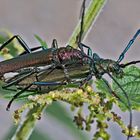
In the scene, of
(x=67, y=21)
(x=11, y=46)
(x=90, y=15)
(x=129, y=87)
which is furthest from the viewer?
(x=67, y=21)

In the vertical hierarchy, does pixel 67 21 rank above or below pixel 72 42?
above

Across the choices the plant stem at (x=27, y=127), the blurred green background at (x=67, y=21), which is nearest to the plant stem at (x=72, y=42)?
the plant stem at (x=27, y=127)

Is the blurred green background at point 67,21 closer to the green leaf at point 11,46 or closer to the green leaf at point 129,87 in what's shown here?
the green leaf at point 11,46

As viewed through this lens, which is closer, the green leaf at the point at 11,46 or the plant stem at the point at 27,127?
the plant stem at the point at 27,127

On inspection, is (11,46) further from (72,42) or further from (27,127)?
(27,127)

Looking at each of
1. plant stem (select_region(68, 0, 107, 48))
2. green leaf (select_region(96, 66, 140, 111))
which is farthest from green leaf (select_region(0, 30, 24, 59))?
green leaf (select_region(96, 66, 140, 111))

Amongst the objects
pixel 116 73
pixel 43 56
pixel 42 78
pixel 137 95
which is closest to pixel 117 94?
pixel 137 95

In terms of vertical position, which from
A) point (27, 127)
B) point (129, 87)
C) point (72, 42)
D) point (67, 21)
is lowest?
point (27, 127)

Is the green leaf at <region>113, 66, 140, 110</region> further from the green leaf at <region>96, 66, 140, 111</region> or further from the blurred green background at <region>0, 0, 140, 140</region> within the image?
the blurred green background at <region>0, 0, 140, 140</region>

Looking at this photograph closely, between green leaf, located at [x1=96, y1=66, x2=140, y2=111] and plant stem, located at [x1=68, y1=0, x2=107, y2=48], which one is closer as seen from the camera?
green leaf, located at [x1=96, y1=66, x2=140, y2=111]

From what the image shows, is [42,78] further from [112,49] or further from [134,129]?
[112,49]

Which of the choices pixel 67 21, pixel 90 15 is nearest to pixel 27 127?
pixel 90 15
